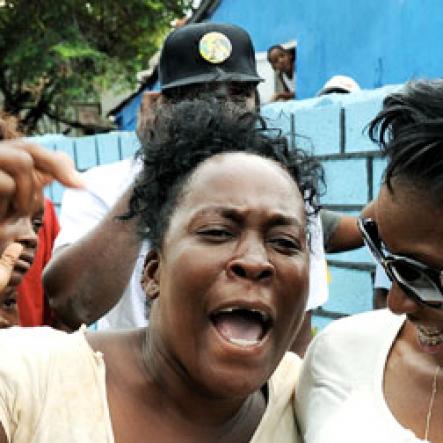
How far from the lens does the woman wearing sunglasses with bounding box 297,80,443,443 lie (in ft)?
5.51

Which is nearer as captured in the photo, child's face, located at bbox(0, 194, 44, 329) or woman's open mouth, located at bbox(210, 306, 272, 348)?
child's face, located at bbox(0, 194, 44, 329)

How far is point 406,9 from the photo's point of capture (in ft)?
20.1

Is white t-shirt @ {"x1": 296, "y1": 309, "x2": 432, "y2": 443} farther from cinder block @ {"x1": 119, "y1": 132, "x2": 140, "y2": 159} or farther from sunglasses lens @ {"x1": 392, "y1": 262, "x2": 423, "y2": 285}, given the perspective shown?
cinder block @ {"x1": 119, "y1": 132, "x2": 140, "y2": 159}

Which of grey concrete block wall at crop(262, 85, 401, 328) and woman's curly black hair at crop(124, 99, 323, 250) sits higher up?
woman's curly black hair at crop(124, 99, 323, 250)

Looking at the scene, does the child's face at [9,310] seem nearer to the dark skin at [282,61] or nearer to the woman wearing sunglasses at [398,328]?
the woman wearing sunglasses at [398,328]

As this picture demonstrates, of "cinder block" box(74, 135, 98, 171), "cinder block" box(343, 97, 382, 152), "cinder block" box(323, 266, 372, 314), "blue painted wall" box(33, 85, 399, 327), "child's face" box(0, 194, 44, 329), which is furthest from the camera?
"cinder block" box(74, 135, 98, 171)

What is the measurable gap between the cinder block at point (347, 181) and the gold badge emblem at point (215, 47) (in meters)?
1.48

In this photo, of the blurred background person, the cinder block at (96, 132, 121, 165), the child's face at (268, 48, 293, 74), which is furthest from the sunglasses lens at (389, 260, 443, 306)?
the child's face at (268, 48, 293, 74)

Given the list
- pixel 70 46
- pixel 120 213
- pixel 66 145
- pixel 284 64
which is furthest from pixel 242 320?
pixel 70 46

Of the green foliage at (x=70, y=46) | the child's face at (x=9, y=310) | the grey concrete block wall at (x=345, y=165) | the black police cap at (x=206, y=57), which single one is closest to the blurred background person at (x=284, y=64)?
the grey concrete block wall at (x=345, y=165)

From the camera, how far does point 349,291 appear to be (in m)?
4.59

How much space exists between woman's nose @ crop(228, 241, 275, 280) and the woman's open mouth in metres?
0.07

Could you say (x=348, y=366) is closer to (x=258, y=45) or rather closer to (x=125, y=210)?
(x=125, y=210)

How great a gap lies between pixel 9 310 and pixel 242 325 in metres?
0.95
